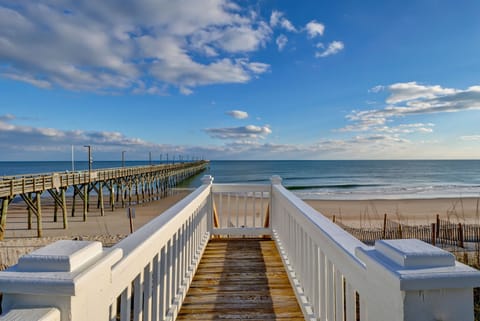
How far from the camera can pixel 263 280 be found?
313cm

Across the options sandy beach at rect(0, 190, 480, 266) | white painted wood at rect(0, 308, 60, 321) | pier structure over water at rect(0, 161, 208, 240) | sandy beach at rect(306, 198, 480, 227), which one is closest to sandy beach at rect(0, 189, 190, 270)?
sandy beach at rect(0, 190, 480, 266)

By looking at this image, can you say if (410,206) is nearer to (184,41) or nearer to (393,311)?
(184,41)

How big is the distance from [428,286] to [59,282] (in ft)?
3.67

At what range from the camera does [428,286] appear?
2.79ft

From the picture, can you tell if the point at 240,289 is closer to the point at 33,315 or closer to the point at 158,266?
the point at 158,266

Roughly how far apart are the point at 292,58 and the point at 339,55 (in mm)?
3025

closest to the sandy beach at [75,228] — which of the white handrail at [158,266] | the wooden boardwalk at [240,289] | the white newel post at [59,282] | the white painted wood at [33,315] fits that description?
the wooden boardwalk at [240,289]

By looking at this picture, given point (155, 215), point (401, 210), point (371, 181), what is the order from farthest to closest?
point (371, 181), point (155, 215), point (401, 210)

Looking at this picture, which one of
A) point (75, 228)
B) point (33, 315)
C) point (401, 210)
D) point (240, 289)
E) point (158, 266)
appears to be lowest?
point (75, 228)

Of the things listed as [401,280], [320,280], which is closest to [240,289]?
[320,280]

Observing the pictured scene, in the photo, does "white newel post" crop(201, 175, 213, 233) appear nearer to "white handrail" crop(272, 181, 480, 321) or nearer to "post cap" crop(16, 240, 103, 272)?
"white handrail" crop(272, 181, 480, 321)

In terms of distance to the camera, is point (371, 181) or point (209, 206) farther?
point (371, 181)

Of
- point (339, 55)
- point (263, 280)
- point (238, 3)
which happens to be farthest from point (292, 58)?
point (263, 280)

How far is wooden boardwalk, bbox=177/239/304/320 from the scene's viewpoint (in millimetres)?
2469
